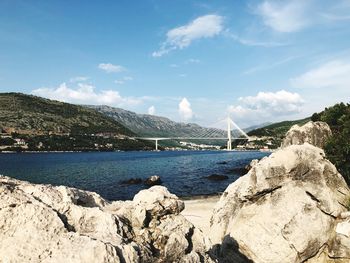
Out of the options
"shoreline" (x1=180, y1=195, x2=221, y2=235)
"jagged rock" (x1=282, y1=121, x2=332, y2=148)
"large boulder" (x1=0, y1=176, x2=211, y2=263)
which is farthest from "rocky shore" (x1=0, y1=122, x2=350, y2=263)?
"shoreline" (x1=180, y1=195, x2=221, y2=235)

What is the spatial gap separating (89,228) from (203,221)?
22.8 m

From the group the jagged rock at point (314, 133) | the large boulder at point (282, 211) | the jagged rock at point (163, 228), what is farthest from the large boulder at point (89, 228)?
the jagged rock at point (314, 133)

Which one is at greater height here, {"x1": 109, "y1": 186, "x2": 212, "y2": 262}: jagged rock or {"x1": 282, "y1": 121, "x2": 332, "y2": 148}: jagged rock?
{"x1": 282, "y1": 121, "x2": 332, "y2": 148}: jagged rock

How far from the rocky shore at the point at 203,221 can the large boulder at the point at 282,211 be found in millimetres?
49

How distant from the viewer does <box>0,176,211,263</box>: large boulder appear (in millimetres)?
7336

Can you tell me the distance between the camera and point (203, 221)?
1200 inches

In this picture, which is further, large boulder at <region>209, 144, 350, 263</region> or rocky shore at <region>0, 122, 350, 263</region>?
large boulder at <region>209, 144, 350, 263</region>

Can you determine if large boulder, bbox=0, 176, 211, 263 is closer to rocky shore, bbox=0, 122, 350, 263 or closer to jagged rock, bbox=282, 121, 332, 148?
rocky shore, bbox=0, 122, 350, 263

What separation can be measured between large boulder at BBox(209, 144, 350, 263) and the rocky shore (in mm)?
49

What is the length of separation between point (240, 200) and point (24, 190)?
1372 cm

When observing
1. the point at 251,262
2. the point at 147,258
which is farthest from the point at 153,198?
the point at 251,262

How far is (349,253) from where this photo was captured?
17.4m

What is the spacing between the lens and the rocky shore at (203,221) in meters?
7.64

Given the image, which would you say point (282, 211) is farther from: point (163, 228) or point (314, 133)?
point (314, 133)
